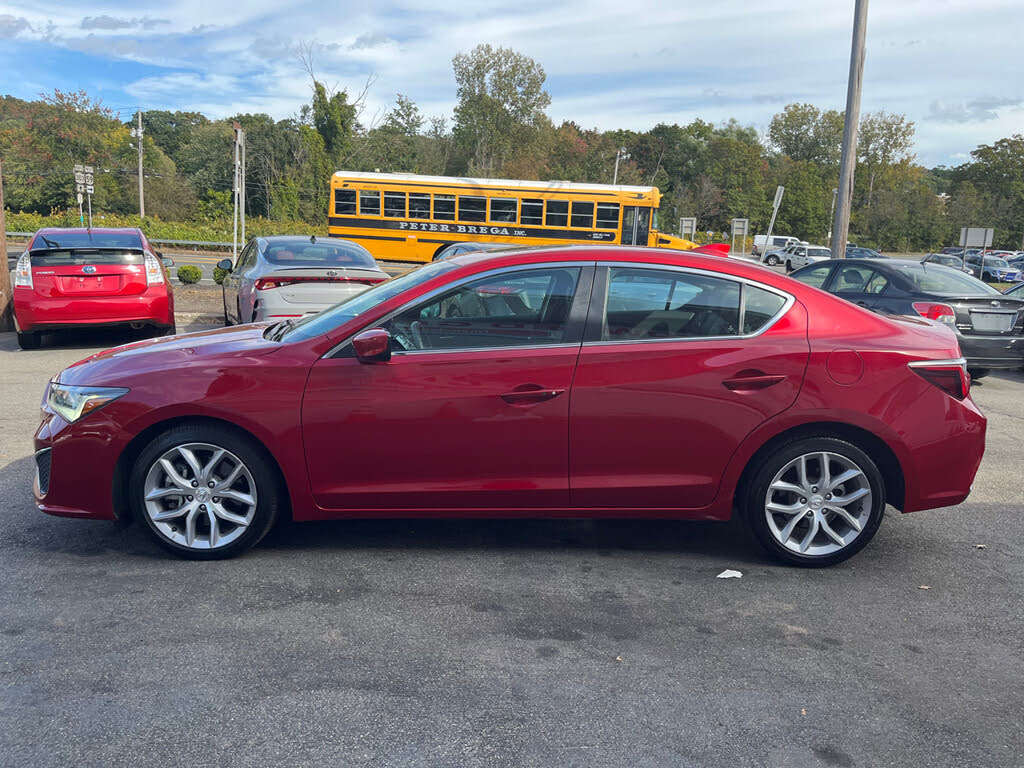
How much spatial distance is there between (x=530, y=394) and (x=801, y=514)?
1.49 meters

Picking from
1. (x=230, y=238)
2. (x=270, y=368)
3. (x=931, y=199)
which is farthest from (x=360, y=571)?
(x=931, y=199)

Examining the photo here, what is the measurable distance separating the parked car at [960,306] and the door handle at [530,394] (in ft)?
23.0

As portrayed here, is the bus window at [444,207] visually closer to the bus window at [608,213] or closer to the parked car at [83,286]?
the bus window at [608,213]

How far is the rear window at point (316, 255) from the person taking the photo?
10.1 metres

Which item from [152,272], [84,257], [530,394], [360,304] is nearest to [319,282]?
[152,272]

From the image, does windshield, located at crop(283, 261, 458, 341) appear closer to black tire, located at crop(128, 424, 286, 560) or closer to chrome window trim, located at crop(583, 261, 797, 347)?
black tire, located at crop(128, 424, 286, 560)

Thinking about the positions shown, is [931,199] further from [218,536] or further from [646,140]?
[218,536]

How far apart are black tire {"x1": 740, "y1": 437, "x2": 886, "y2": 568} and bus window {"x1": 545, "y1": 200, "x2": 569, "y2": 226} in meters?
24.3

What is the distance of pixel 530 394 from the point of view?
4.23 meters

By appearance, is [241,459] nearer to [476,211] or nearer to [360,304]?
[360,304]

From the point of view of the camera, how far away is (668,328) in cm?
438

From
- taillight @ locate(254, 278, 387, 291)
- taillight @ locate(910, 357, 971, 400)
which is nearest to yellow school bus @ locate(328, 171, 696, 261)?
taillight @ locate(254, 278, 387, 291)

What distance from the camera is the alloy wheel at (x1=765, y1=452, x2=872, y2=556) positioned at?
438 cm

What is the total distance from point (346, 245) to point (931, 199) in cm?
7771
